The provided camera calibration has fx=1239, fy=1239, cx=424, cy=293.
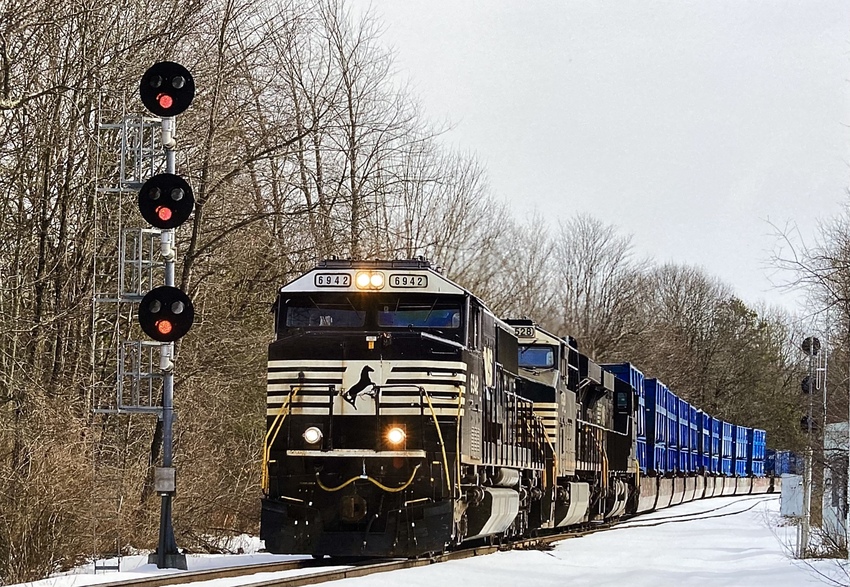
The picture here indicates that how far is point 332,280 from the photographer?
14336 mm

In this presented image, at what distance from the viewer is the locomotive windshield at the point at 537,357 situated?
70.6 ft

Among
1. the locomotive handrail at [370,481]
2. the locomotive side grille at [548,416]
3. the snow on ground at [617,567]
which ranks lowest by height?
the snow on ground at [617,567]

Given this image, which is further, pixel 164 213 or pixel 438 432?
pixel 438 432

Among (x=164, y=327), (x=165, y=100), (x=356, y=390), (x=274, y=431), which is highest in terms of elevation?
(x=165, y=100)

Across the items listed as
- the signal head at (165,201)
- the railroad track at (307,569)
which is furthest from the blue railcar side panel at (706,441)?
the signal head at (165,201)

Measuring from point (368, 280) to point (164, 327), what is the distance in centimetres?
236

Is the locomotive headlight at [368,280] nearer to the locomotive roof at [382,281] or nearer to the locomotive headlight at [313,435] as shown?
the locomotive roof at [382,281]

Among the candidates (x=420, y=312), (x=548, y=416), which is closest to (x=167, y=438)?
(x=420, y=312)

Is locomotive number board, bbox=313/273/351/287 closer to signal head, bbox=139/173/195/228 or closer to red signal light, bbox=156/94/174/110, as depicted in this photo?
signal head, bbox=139/173/195/228

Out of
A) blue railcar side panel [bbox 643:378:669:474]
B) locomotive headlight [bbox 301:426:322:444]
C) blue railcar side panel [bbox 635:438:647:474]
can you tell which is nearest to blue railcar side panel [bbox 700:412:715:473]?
blue railcar side panel [bbox 643:378:669:474]

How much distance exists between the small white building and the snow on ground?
2.99 ft

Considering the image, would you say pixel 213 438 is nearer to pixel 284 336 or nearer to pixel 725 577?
pixel 284 336

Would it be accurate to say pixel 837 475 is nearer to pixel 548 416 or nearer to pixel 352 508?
pixel 548 416

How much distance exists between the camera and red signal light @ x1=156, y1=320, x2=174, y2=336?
13.6 meters
